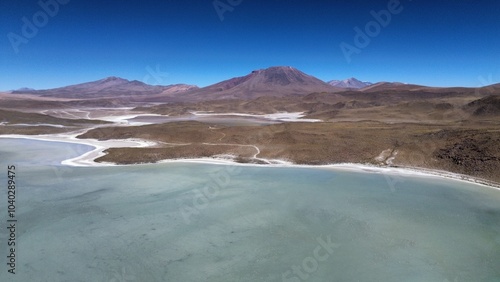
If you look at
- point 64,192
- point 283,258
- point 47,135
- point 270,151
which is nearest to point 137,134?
point 47,135

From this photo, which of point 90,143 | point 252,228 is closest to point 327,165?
point 252,228

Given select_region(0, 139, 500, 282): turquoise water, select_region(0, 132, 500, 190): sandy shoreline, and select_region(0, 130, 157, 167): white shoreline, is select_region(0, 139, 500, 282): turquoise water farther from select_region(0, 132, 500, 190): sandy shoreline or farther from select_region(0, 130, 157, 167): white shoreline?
select_region(0, 130, 157, 167): white shoreline

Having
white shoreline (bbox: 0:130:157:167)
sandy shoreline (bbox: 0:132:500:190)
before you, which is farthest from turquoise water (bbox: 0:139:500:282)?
white shoreline (bbox: 0:130:157:167)

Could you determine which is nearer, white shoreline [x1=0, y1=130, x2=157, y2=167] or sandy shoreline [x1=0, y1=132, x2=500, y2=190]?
sandy shoreline [x1=0, y1=132, x2=500, y2=190]

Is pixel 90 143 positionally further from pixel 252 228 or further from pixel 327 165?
pixel 252 228

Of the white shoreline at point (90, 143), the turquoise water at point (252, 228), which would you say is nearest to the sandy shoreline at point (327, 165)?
the white shoreline at point (90, 143)

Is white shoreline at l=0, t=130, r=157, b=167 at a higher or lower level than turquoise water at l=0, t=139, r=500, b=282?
higher

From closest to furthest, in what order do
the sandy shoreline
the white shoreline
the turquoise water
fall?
the turquoise water → the sandy shoreline → the white shoreline

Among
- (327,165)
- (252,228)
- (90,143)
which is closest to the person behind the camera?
(252,228)
